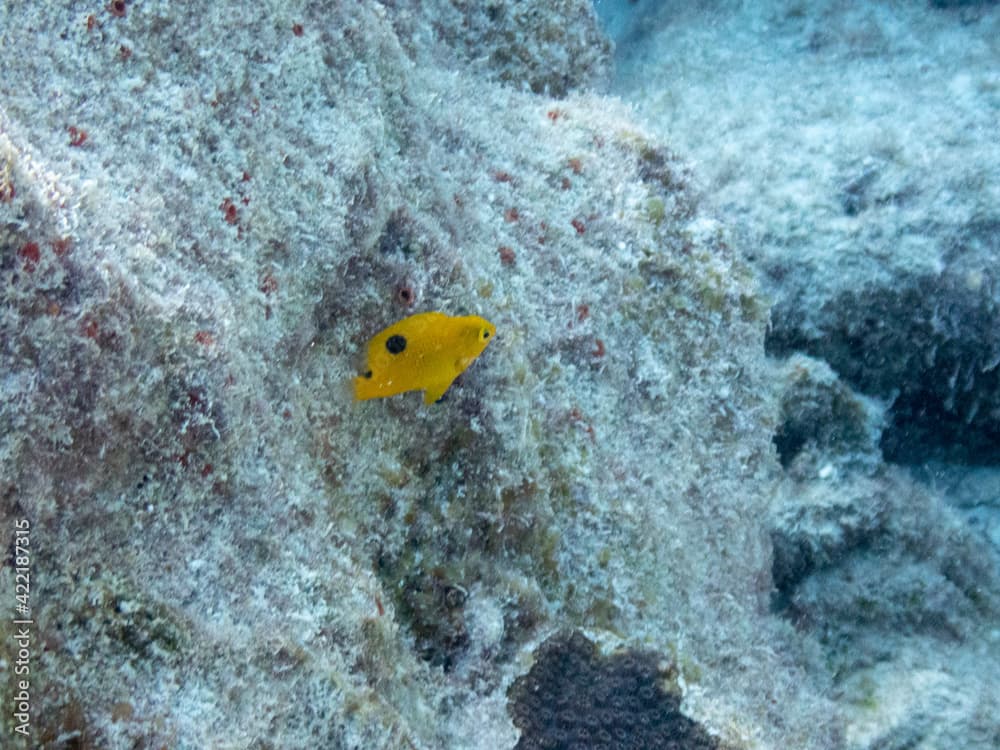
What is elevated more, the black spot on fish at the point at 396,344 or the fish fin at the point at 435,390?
the black spot on fish at the point at 396,344

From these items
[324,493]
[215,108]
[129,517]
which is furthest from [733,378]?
[129,517]

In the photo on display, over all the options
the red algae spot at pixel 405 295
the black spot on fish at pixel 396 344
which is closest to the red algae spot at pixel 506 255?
the red algae spot at pixel 405 295

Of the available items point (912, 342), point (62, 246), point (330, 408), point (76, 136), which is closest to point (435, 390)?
point (330, 408)

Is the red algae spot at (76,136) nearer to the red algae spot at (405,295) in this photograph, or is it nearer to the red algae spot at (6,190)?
the red algae spot at (6,190)

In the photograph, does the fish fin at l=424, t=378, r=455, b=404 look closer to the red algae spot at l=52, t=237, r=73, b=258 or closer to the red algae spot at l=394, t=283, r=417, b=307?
the red algae spot at l=394, t=283, r=417, b=307

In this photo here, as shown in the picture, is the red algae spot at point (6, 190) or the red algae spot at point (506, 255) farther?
the red algae spot at point (506, 255)

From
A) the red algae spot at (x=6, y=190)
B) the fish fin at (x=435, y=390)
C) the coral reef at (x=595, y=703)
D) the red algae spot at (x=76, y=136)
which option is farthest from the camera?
the coral reef at (x=595, y=703)

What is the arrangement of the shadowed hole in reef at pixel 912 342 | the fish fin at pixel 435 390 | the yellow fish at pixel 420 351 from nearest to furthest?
the yellow fish at pixel 420 351
the fish fin at pixel 435 390
the shadowed hole in reef at pixel 912 342
